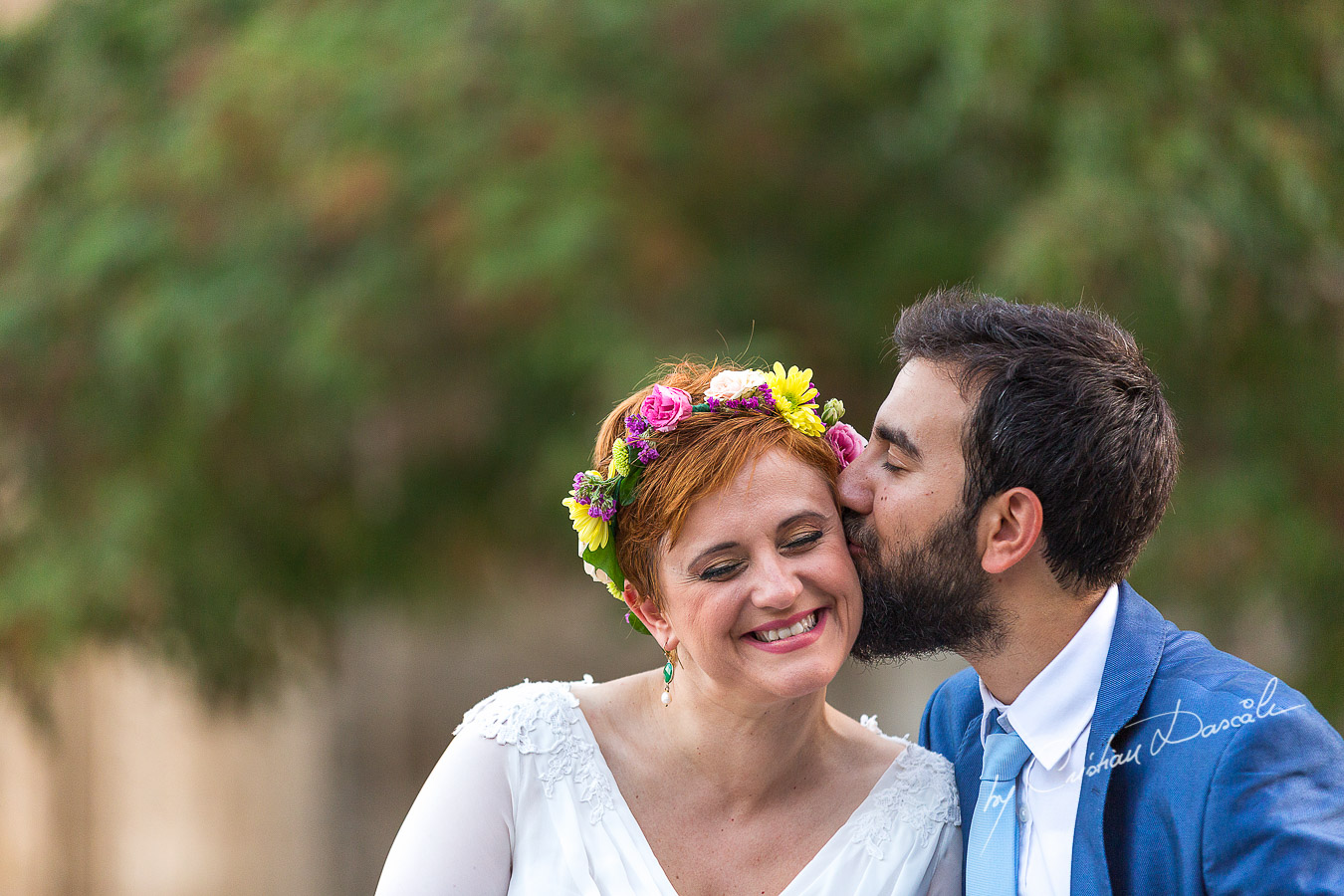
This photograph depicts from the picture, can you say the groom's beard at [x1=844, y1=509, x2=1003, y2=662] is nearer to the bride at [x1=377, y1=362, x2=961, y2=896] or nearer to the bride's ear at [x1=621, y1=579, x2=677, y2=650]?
the bride at [x1=377, y1=362, x2=961, y2=896]


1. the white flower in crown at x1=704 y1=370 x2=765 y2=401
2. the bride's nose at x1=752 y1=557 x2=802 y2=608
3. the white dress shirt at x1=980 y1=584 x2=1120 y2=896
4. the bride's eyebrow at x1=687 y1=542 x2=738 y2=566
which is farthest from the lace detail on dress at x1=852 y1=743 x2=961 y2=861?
the white flower in crown at x1=704 y1=370 x2=765 y2=401

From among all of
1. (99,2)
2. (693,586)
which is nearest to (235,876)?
(99,2)

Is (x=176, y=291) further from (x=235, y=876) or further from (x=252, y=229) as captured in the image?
(x=235, y=876)

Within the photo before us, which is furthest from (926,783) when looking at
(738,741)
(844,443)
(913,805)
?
(844,443)

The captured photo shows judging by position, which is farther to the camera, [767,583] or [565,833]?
[565,833]

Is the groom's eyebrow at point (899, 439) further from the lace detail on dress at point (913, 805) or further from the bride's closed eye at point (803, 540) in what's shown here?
the lace detail on dress at point (913, 805)

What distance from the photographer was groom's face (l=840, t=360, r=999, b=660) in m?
2.72

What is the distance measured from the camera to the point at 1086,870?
245 centimetres

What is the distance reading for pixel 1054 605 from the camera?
106 inches

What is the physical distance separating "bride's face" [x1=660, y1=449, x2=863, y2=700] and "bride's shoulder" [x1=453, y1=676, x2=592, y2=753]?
15.4 inches

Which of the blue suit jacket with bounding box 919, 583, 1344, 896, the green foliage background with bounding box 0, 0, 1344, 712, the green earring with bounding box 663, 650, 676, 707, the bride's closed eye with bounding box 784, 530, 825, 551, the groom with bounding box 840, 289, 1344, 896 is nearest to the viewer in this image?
the blue suit jacket with bounding box 919, 583, 1344, 896

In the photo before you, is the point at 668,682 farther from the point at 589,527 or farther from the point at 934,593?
the point at 934,593

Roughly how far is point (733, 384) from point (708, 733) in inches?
30.1

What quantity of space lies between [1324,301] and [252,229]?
12.9ft
